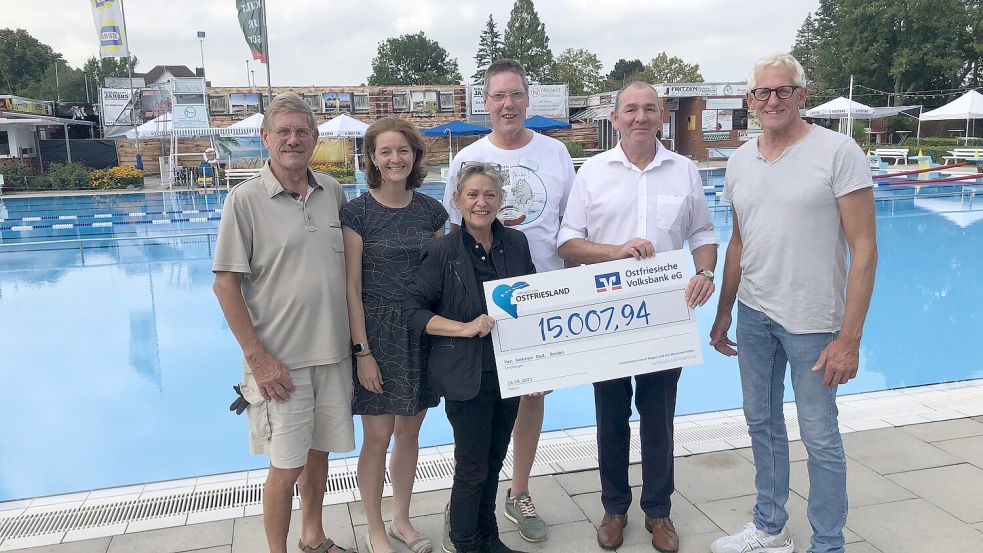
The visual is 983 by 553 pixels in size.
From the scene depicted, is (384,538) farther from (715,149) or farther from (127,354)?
(715,149)

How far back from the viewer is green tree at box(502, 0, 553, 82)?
53.7 m

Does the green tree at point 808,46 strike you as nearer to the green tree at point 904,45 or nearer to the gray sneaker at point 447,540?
the green tree at point 904,45

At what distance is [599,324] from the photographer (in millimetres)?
2602

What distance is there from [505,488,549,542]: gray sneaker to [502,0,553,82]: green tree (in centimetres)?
5315

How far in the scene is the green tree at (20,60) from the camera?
54.6 meters

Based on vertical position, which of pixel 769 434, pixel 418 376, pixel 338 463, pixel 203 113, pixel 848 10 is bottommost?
pixel 338 463

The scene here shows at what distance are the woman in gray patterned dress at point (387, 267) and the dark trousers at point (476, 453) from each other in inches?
8.5

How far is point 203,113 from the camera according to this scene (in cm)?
2478

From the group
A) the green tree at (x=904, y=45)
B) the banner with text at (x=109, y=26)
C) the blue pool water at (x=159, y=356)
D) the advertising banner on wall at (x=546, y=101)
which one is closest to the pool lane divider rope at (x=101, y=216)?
the blue pool water at (x=159, y=356)

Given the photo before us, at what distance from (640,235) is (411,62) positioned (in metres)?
65.9

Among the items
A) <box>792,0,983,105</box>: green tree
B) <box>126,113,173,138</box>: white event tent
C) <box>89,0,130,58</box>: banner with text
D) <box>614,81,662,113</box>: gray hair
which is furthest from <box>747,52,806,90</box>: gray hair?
<box>792,0,983,105</box>: green tree

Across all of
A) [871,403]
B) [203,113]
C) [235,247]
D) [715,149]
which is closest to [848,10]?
[715,149]

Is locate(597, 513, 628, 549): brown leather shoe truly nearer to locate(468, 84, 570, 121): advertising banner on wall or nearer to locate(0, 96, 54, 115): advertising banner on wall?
locate(468, 84, 570, 121): advertising banner on wall

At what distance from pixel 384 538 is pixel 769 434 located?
1.55 meters
